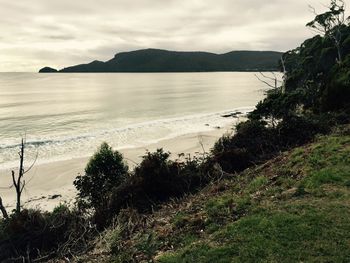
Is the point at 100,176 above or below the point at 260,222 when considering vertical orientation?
below

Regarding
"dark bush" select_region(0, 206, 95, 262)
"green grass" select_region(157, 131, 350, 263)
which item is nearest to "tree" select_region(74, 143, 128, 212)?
"dark bush" select_region(0, 206, 95, 262)

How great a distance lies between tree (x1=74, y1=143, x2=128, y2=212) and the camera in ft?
53.2

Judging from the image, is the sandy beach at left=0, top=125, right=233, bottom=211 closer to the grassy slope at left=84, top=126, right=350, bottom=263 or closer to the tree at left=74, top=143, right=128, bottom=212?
the tree at left=74, top=143, right=128, bottom=212

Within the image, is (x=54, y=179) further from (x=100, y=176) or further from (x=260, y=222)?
(x=260, y=222)

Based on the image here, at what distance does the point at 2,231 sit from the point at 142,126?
3781cm

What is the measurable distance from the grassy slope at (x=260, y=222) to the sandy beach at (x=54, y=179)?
24.8ft

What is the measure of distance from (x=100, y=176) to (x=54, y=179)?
916 cm

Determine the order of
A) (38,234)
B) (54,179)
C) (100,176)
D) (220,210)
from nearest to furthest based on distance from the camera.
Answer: (220,210) < (38,234) < (100,176) < (54,179)

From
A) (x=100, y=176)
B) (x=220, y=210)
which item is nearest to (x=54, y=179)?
(x=100, y=176)

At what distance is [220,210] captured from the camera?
28.9 feet

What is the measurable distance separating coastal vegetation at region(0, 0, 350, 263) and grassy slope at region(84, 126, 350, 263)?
21mm

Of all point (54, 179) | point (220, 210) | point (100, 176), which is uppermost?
point (220, 210)

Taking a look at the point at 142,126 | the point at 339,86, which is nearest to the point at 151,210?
the point at 339,86

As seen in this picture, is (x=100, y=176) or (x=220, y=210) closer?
(x=220, y=210)
